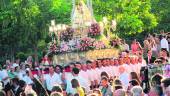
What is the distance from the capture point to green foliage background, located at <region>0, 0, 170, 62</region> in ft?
173

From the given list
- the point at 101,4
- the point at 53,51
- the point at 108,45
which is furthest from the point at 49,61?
the point at 101,4

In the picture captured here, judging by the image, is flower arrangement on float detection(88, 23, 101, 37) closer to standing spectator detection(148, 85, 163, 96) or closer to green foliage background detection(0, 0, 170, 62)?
standing spectator detection(148, 85, 163, 96)

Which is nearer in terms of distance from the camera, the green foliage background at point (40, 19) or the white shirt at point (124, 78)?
the white shirt at point (124, 78)

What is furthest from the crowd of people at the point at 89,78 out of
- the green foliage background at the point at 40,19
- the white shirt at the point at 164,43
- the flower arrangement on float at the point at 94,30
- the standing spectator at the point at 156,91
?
the green foliage background at the point at 40,19

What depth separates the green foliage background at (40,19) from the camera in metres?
52.8

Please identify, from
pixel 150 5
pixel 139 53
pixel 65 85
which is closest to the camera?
pixel 65 85

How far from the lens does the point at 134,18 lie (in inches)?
2138

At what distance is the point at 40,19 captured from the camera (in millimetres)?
54938

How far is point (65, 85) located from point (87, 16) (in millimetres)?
15745

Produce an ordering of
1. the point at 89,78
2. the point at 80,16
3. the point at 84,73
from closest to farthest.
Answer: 1. the point at 84,73
2. the point at 89,78
3. the point at 80,16

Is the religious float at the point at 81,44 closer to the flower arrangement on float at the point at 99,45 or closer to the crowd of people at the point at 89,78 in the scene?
the flower arrangement on float at the point at 99,45

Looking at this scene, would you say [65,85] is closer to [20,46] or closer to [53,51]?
[53,51]

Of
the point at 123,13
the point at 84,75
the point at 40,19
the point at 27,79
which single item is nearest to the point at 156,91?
the point at 84,75

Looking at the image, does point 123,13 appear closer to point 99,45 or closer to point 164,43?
point 99,45
